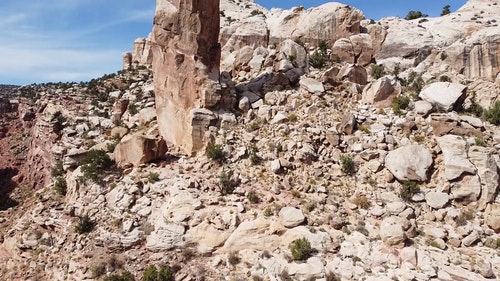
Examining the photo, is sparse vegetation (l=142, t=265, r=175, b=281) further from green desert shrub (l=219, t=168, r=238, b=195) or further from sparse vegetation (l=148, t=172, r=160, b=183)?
sparse vegetation (l=148, t=172, r=160, b=183)

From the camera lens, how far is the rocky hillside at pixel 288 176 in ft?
48.4

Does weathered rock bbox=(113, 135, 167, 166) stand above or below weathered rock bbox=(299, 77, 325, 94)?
below

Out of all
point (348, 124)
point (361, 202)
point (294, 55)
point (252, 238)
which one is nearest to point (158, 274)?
point (252, 238)

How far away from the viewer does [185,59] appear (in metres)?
22.2

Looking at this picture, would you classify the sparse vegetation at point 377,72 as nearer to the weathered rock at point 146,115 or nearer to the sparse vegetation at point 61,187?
the weathered rock at point 146,115

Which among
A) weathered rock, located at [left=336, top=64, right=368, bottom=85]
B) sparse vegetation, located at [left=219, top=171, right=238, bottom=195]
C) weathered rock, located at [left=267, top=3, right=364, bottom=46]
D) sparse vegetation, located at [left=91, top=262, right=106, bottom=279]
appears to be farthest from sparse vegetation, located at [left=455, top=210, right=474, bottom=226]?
weathered rock, located at [left=267, top=3, right=364, bottom=46]

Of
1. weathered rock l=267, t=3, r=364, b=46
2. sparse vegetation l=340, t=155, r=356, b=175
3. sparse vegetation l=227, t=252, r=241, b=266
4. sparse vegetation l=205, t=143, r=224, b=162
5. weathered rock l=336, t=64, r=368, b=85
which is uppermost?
weathered rock l=267, t=3, r=364, b=46

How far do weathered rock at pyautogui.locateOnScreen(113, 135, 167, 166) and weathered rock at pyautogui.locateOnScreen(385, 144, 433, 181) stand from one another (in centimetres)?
1268

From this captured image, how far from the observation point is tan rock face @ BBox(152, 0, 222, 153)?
71.7ft

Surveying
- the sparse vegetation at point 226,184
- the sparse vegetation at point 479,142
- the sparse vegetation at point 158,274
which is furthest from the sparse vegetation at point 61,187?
the sparse vegetation at point 479,142

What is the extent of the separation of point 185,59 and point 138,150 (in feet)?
21.4

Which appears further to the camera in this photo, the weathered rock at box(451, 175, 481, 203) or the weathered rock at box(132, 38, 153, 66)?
the weathered rock at box(132, 38, 153, 66)

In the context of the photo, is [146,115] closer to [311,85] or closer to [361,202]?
[311,85]

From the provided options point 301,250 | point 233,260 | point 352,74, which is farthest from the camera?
point 352,74
